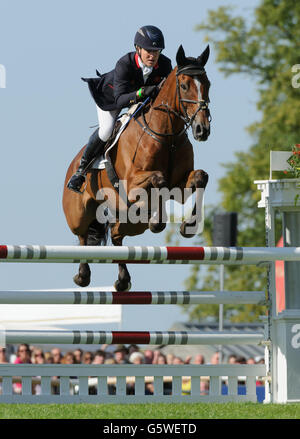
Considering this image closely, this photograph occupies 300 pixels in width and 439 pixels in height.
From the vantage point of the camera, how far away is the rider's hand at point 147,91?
6.57m

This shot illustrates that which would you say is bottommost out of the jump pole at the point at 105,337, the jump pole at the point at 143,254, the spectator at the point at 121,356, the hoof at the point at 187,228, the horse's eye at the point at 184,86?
the spectator at the point at 121,356

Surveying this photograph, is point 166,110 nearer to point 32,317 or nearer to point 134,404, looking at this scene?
point 134,404

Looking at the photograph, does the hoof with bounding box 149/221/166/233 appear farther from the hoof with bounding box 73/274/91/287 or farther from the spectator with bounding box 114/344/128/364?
the spectator with bounding box 114/344/128/364

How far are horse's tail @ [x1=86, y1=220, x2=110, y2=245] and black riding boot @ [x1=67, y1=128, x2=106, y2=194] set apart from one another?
0.61 meters

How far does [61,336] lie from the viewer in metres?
5.62

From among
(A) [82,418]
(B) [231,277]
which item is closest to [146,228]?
(A) [82,418]

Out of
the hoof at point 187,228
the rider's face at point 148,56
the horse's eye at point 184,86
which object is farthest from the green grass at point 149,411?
the rider's face at point 148,56

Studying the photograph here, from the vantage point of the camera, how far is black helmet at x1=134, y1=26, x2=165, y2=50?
6.43 meters

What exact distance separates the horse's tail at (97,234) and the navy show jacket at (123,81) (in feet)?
4.12

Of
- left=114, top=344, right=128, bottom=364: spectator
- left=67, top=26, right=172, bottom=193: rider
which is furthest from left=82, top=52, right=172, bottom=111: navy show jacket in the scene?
left=114, top=344, right=128, bottom=364: spectator

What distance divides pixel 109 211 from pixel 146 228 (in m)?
0.58

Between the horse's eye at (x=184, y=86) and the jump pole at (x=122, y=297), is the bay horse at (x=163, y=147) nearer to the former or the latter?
the horse's eye at (x=184, y=86)

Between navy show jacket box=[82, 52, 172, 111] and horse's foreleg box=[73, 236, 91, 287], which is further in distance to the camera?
horse's foreleg box=[73, 236, 91, 287]
